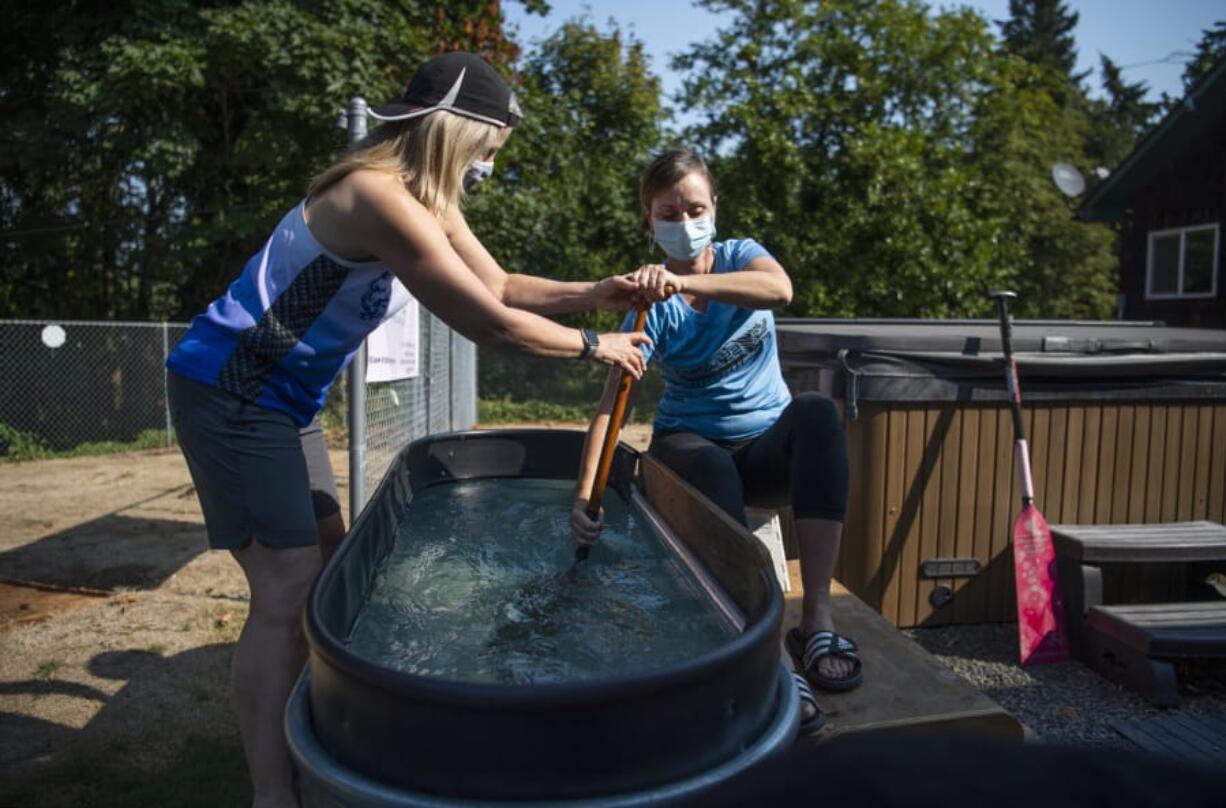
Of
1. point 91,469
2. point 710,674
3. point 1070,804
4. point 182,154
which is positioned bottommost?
point 91,469

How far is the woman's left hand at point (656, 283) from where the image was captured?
2.52m

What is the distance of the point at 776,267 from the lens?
8.84 feet

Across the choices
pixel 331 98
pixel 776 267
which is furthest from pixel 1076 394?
pixel 331 98

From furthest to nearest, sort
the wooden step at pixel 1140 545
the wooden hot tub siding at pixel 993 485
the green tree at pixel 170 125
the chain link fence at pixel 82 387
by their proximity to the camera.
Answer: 1. the chain link fence at pixel 82 387
2. the green tree at pixel 170 125
3. the wooden hot tub siding at pixel 993 485
4. the wooden step at pixel 1140 545

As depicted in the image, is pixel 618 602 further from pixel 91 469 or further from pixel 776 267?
pixel 91 469

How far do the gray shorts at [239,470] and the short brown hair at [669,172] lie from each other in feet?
4.61

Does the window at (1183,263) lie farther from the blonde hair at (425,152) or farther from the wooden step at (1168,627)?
the blonde hair at (425,152)

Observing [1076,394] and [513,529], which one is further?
[1076,394]

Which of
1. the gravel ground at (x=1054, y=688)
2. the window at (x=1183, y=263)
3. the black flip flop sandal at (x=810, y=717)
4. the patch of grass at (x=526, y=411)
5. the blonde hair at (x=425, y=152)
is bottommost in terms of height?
the gravel ground at (x=1054, y=688)

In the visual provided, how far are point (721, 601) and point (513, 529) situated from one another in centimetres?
115

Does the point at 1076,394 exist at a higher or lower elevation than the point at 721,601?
higher

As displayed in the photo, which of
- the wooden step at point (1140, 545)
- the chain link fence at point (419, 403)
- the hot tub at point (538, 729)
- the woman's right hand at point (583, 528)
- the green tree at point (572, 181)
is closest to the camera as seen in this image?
the hot tub at point (538, 729)

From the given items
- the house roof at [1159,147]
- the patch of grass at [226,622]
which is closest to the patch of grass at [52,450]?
the patch of grass at [226,622]

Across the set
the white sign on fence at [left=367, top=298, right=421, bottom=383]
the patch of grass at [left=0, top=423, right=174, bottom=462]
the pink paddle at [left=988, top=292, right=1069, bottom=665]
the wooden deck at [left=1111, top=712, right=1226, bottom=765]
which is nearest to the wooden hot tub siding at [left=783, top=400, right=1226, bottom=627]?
the pink paddle at [left=988, top=292, right=1069, bottom=665]
